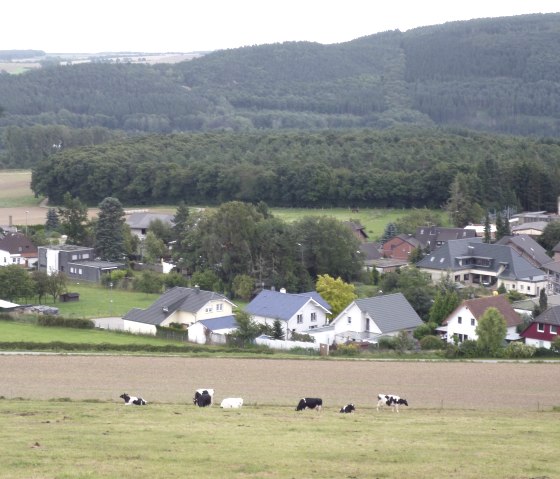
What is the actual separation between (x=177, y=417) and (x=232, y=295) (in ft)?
73.7

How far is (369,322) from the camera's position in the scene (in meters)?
32.2

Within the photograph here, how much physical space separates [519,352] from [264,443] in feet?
48.4

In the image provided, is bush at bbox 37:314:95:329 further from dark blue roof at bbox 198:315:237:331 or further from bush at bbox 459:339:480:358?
bush at bbox 459:339:480:358

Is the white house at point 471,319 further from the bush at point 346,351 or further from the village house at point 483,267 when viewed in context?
the village house at point 483,267

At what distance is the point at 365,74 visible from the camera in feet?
548

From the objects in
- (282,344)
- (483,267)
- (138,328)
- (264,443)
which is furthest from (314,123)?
(264,443)

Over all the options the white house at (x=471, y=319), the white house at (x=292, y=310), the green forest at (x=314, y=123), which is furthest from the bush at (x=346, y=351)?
the green forest at (x=314, y=123)

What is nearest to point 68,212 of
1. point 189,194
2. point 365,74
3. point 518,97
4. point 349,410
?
point 189,194

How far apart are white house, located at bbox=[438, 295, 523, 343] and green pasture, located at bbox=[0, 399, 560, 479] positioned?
12149mm

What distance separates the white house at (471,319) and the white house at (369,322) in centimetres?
108

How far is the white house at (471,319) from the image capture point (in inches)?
1252

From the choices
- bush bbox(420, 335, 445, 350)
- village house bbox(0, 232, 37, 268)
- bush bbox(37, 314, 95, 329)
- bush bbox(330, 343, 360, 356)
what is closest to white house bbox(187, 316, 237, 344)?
bush bbox(37, 314, 95, 329)

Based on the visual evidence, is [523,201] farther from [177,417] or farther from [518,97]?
[518,97]

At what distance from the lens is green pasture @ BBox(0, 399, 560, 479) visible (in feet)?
44.9
